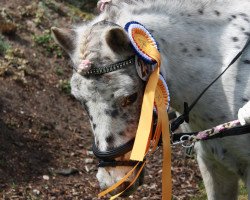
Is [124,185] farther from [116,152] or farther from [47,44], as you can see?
[47,44]

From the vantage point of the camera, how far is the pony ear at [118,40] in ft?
9.33

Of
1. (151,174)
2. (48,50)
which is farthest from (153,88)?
(48,50)

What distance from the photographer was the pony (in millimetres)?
2959

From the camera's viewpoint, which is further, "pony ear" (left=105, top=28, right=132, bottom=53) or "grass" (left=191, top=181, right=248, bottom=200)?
"grass" (left=191, top=181, right=248, bottom=200)

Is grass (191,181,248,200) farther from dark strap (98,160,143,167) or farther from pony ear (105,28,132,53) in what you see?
pony ear (105,28,132,53)

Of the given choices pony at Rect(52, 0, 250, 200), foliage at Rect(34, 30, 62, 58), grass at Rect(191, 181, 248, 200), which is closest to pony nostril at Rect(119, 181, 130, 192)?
pony at Rect(52, 0, 250, 200)

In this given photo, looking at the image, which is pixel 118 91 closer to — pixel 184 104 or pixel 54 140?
pixel 184 104

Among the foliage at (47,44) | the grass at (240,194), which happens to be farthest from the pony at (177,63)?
the foliage at (47,44)

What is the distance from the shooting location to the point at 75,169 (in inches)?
219

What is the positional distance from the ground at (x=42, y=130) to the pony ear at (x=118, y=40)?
7.79 feet

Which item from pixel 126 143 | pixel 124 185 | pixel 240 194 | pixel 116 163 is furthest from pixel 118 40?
pixel 240 194

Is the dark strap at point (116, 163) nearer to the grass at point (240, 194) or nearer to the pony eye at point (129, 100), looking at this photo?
the pony eye at point (129, 100)

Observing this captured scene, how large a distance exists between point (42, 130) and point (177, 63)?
317 centimetres

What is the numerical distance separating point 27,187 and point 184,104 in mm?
2312
